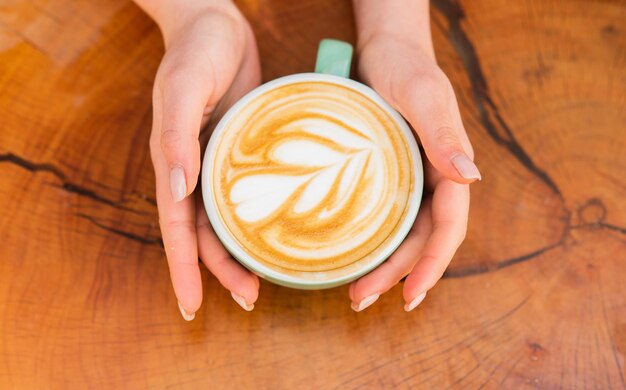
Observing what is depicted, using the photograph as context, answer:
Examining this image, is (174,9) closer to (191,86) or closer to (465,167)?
(191,86)

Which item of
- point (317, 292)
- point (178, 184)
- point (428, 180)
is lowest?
point (317, 292)

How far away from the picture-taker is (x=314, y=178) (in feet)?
3.74

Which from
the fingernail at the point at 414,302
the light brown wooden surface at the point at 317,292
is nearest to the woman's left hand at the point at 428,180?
the fingernail at the point at 414,302

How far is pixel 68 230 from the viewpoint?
1186 millimetres

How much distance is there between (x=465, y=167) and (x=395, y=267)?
221 millimetres

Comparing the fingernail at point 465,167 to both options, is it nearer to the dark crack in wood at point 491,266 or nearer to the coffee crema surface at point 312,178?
the coffee crema surface at point 312,178

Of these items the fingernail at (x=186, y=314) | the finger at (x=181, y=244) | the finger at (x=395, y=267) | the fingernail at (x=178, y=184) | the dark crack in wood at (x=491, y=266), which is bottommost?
the dark crack in wood at (x=491, y=266)

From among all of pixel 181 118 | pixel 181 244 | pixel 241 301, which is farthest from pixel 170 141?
pixel 241 301

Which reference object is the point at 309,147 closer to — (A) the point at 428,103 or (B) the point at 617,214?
(A) the point at 428,103

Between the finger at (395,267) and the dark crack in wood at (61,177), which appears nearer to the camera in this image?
the finger at (395,267)

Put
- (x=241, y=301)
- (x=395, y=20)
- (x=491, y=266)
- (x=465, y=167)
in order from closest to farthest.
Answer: (x=465, y=167), (x=241, y=301), (x=491, y=266), (x=395, y=20)

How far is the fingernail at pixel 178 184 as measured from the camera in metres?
1.03

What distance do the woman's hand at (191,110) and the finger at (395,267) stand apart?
0.18 meters

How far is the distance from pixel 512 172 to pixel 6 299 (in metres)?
0.95
